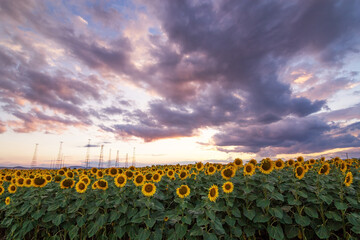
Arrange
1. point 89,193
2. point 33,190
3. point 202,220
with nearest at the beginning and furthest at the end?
1. point 202,220
2. point 89,193
3. point 33,190

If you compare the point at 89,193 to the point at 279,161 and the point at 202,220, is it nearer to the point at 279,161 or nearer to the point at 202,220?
the point at 202,220

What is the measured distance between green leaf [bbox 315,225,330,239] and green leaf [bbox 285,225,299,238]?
529mm

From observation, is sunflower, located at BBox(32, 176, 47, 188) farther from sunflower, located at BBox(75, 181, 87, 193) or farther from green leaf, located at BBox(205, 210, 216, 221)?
green leaf, located at BBox(205, 210, 216, 221)

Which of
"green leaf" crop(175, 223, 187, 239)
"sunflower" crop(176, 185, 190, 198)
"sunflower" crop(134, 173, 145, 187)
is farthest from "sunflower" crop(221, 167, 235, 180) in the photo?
"sunflower" crop(134, 173, 145, 187)

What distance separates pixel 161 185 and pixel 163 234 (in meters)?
1.79

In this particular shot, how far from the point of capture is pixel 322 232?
6391mm

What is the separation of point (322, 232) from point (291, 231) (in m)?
0.80

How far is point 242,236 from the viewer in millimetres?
6797

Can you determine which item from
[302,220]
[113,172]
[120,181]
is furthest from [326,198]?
[113,172]

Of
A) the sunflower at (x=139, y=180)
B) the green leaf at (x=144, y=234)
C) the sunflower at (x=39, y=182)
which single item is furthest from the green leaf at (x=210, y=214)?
the sunflower at (x=39, y=182)

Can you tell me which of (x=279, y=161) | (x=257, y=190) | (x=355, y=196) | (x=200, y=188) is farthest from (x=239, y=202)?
(x=355, y=196)

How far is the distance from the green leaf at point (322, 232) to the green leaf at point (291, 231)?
53 cm

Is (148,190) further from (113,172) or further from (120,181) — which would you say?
(113,172)

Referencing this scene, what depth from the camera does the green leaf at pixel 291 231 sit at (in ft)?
21.4
